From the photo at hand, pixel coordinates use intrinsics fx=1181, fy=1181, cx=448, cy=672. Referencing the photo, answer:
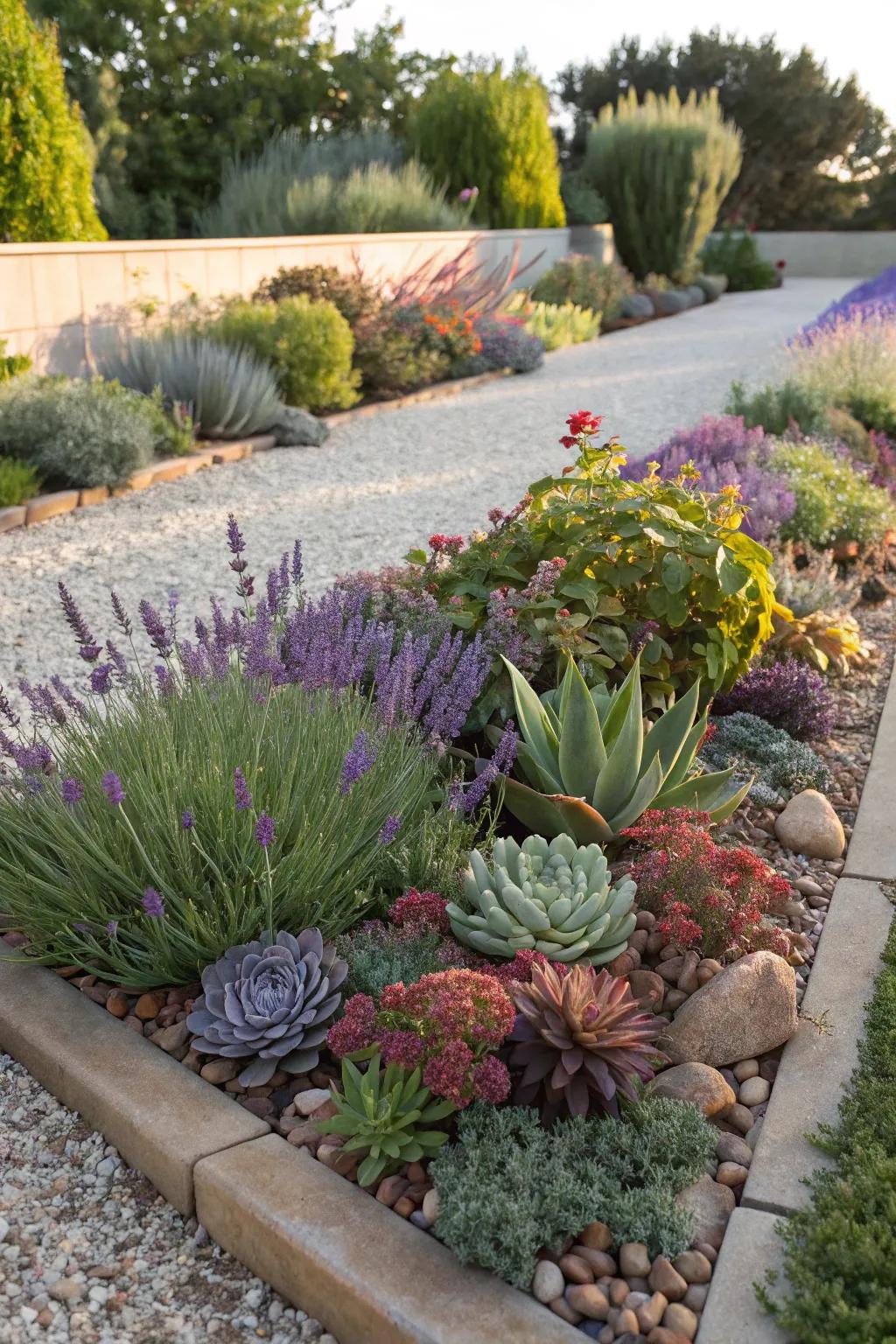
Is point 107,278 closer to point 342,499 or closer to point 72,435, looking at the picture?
point 72,435

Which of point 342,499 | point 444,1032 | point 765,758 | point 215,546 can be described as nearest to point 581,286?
point 342,499

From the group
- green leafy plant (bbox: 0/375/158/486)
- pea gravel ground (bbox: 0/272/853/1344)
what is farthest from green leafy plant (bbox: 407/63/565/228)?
green leafy plant (bbox: 0/375/158/486)

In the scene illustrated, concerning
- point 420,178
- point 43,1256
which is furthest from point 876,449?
point 420,178

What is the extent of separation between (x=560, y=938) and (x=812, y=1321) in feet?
2.84

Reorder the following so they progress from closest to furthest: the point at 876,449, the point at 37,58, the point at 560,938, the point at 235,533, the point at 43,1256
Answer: the point at 43,1256 → the point at 560,938 → the point at 235,533 → the point at 876,449 → the point at 37,58

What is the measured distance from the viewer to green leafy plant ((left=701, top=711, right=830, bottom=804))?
3.77m

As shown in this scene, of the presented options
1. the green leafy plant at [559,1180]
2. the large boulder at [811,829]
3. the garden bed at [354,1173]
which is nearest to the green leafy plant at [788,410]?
the large boulder at [811,829]

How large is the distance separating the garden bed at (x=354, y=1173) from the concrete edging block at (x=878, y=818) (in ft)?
1.46

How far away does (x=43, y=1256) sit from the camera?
6.79 ft

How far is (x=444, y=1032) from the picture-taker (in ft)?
6.97

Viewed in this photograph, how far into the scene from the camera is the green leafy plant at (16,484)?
6473mm

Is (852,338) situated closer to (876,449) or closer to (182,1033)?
(876,449)

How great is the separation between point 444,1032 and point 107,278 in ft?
25.2

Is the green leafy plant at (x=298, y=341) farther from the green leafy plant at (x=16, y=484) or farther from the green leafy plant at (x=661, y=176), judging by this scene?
the green leafy plant at (x=661, y=176)
